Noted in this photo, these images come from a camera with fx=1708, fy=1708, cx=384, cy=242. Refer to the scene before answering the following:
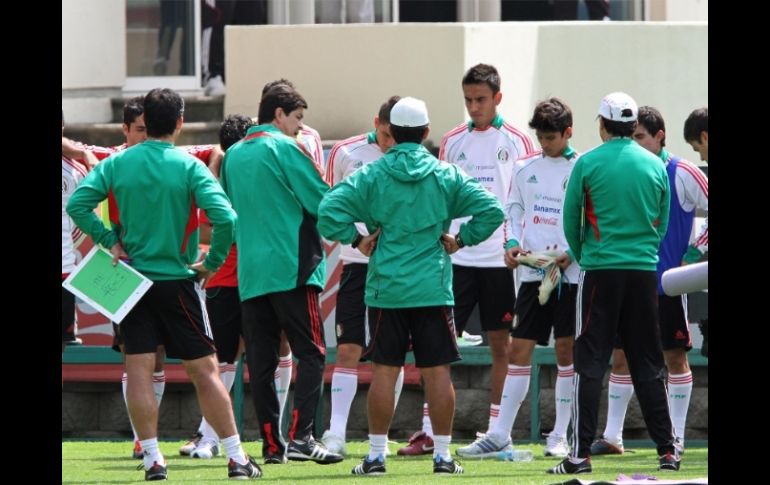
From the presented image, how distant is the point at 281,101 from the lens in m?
9.23

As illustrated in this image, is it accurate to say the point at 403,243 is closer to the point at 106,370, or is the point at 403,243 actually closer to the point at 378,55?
the point at 106,370

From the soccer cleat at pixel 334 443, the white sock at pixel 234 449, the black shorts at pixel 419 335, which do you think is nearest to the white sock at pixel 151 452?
the white sock at pixel 234 449

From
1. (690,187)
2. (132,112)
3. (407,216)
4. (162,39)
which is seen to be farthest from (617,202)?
(162,39)

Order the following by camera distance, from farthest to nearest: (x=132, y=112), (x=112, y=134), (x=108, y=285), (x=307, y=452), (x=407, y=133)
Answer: (x=112, y=134)
(x=132, y=112)
(x=307, y=452)
(x=407, y=133)
(x=108, y=285)

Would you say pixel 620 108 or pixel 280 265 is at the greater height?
pixel 620 108

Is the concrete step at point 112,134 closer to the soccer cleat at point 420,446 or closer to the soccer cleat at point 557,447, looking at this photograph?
the soccer cleat at point 420,446

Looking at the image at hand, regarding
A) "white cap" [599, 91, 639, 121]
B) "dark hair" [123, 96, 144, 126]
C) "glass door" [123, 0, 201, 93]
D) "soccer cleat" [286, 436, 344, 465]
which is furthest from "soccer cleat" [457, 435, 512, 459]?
"glass door" [123, 0, 201, 93]

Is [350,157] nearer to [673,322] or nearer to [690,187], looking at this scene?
[690,187]

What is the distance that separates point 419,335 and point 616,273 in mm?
1027

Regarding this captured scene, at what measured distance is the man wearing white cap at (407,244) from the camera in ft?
27.5

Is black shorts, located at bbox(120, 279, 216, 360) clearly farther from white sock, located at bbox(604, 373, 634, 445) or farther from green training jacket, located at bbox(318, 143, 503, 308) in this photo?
white sock, located at bbox(604, 373, 634, 445)

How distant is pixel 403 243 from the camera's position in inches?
330

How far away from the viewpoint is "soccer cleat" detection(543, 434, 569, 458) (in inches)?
393
